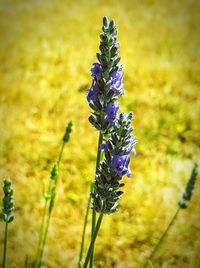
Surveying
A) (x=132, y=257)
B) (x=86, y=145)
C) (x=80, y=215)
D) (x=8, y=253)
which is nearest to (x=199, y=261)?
(x=132, y=257)

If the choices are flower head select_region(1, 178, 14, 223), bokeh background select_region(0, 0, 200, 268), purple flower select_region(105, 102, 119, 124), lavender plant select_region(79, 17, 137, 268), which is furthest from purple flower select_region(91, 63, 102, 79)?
bokeh background select_region(0, 0, 200, 268)

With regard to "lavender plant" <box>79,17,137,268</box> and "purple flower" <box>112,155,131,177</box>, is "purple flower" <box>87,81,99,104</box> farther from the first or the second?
"purple flower" <box>112,155,131,177</box>

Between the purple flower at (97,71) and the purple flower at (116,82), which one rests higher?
the purple flower at (97,71)

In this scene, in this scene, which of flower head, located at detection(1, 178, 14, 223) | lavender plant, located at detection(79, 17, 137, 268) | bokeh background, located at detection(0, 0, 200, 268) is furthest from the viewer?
bokeh background, located at detection(0, 0, 200, 268)

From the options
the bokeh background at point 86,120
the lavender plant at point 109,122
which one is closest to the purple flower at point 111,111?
the lavender plant at point 109,122

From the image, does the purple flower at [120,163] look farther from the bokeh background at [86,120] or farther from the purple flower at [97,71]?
the bokeh background at [86,120]

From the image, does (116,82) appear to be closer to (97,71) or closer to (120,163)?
(97,71)

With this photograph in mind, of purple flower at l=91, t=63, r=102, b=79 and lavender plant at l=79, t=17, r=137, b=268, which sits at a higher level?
purple flower at l=91, t=63, r=102, b=79
